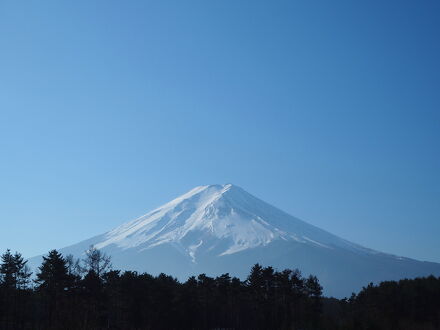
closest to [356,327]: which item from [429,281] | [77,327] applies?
[77,327]

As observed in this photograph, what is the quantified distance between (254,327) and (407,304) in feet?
63.9

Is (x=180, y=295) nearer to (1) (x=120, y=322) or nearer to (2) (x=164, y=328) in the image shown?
(2) (x=164, y=328)

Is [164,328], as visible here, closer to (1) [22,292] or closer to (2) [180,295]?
(2) [180,295]

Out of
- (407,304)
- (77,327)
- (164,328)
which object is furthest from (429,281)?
(77,327)

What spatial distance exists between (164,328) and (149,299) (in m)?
3.48

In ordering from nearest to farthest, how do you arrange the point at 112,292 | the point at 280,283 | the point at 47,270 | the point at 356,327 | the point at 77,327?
the point at 77,327 → the point at 356,327 → the point at 47,270 → the point at 112,292 → the point at 280,283

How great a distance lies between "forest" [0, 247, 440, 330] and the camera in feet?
144

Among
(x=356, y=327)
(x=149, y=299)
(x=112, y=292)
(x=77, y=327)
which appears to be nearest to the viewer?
(x=77, y=327)

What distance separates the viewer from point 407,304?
57688 mm

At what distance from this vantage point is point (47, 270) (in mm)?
46781

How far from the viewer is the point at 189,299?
200 ft

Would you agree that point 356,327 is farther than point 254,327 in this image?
No

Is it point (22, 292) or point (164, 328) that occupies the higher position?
point (22, 292)

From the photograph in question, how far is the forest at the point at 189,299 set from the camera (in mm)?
44031
